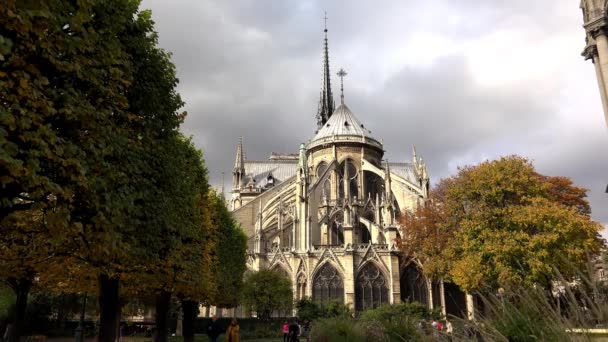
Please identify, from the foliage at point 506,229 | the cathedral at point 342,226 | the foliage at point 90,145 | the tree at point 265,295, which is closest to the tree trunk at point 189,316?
the foliage at point 90,145

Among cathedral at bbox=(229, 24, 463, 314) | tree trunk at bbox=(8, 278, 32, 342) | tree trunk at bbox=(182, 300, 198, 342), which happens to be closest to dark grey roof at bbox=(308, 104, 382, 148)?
cathedral at bbox=(229, 24, 463, 314)

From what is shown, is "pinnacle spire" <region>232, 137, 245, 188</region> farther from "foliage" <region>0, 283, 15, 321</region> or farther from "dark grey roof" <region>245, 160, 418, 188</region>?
"foliage" <region>0, 283, 15, 321</region>

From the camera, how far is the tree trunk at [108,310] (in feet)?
40.0

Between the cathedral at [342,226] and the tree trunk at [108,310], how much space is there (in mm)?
24088

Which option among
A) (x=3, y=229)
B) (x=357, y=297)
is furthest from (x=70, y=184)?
(x=357, y=297)

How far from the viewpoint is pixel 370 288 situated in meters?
41.2

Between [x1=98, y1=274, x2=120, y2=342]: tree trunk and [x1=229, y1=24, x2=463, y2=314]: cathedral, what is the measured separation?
24.1 metres

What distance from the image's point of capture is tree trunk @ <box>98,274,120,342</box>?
12188mm

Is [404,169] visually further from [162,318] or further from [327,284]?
[162,318]

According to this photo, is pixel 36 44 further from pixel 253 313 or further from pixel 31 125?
pixel 253 313

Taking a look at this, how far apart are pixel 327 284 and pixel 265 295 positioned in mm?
8177

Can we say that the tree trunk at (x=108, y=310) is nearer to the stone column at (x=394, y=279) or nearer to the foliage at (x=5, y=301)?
the foliage at (x=5, y=301)

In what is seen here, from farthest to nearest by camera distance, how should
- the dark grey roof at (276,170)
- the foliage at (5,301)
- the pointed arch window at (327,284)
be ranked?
the dark grey roof at (276,170) → the pointed arch window at (327,284) → the foliage at (5,301)

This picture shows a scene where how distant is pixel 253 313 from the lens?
1528 inches
